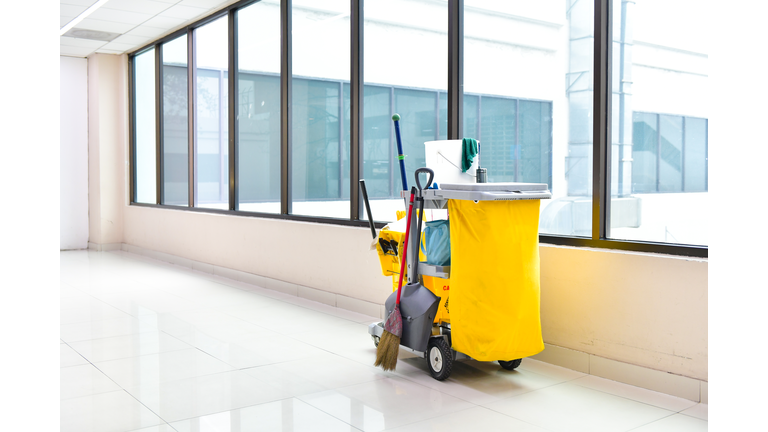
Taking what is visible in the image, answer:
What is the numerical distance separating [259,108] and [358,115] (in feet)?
5.25

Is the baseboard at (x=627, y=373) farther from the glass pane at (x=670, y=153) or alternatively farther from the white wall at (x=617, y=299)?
the glass pane at (x=670, y=153)

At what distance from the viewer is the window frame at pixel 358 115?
2.91 m

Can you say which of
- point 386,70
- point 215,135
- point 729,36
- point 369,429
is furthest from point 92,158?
point 729,36

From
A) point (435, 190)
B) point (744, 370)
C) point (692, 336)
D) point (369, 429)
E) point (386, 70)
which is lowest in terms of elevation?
point (369, 429)

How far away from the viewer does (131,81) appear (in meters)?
8.32

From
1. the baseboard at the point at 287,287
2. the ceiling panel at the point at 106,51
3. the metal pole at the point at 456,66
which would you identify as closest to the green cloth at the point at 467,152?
the metal pole at the point at 456,66

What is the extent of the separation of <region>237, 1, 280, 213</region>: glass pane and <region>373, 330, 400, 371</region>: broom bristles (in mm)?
2777

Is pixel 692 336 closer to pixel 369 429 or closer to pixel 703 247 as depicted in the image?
pixel 703 247

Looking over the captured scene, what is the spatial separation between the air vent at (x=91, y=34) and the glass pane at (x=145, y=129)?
0.71 m

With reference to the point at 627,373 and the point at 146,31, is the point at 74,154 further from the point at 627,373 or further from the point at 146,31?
the point at 627,373

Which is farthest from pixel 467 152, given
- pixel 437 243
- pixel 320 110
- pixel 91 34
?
pixel 91 34

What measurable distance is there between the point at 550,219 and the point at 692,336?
0.99 metres

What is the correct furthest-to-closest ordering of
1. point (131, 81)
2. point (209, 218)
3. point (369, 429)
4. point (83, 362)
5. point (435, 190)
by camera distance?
point (131, 81)
point (209, 218)
point (83, 362)
point (435, 190)
point (369, 429)

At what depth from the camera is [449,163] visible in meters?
3.08
